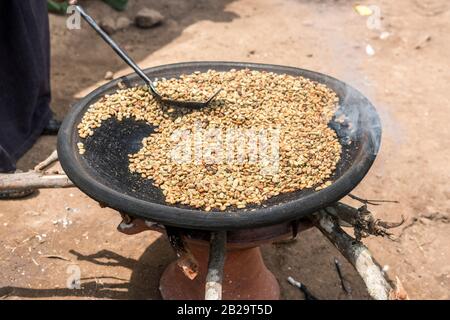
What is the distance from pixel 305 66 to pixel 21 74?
336 centimetres

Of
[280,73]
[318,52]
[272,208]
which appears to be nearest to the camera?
[272,208]

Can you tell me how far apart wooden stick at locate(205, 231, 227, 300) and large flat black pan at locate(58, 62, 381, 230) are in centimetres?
27

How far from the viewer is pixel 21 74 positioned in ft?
15.3

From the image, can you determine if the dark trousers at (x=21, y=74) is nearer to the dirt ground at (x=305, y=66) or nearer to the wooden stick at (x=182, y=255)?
the dirt ground at (x=305, y=66)

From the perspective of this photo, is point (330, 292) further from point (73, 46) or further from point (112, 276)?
point (73, 46)

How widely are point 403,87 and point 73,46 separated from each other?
4301mm

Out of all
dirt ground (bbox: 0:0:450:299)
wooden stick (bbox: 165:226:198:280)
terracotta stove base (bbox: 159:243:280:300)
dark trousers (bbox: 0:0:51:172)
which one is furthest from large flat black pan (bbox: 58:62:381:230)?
dark trousers (bbox: 0:0:51:172)

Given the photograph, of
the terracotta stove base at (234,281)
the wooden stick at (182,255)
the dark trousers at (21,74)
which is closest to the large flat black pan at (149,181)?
the wooden stick at (182,255)

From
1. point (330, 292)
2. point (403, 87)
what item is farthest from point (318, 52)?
point (330, 292)

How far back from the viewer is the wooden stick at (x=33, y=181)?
2859mm

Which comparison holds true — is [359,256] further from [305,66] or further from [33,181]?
[305,66]

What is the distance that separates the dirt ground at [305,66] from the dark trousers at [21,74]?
231 mm

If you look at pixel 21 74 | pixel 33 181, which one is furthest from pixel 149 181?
pixel 21 74

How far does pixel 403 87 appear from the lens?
18.9ft
